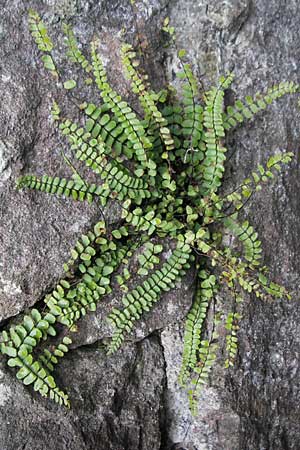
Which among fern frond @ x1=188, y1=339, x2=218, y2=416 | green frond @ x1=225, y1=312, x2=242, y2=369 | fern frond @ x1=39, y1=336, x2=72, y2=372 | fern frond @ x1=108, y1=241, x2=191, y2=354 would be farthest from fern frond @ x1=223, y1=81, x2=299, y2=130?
fern frond @ x1=39, y1=336, x2=72, y2=372

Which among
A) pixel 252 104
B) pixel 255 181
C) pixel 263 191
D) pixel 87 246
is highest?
pixel 252 104

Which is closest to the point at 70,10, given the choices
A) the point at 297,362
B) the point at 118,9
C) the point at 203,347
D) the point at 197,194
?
the point at 118,9

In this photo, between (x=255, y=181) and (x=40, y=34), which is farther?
(x=255, y=181)

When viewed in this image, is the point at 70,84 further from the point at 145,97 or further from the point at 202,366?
the point at 202,366

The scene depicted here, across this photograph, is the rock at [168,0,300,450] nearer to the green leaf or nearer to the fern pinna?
the fern pinna

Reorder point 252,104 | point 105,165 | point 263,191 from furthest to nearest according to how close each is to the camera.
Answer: point 263,191
point 252,104
point 105,165

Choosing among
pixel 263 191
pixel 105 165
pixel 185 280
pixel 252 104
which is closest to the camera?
pixel 105 165

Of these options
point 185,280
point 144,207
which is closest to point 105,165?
point 144,207

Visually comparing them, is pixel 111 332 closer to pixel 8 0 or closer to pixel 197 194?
pixel 197 194
